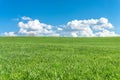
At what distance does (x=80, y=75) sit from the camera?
526 inches

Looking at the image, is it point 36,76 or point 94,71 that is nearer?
point 36,76

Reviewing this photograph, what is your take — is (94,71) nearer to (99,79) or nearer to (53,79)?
(99,79)

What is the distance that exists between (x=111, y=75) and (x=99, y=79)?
1251 millimetres

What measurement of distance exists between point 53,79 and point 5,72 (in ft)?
9.63

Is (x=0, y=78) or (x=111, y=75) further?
(x=111, y=75)

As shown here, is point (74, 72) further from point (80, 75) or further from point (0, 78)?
point (0, 78)

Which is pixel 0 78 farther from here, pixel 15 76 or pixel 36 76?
pixel 36 76

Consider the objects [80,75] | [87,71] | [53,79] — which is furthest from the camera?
[87,71]

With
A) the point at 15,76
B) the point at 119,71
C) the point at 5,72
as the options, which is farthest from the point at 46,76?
the point at 119,71

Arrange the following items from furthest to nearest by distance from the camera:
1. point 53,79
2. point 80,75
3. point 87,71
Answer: point 87,71 → point 80,75 → point 53,79

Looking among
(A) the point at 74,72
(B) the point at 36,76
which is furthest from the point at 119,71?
(B) the point at 36,76

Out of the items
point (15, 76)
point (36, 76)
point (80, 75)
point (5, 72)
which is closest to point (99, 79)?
point (80, 75)

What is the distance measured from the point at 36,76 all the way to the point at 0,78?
1.60 metres

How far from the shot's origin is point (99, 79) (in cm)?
1246
